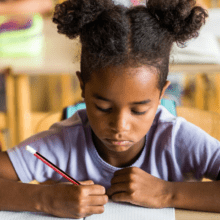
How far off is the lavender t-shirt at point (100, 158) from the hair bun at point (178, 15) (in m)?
0.23

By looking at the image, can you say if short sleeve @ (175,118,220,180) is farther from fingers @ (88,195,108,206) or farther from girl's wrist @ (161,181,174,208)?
fingers @ (88,195,108,206)

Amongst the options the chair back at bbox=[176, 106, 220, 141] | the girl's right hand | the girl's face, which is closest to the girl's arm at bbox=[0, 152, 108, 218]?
the girl's right hand

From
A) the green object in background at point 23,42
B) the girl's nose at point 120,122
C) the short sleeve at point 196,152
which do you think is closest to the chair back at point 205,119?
the short sleeve at point 196,152

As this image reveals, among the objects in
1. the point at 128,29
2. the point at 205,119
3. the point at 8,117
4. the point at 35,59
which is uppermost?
the point at 128,29

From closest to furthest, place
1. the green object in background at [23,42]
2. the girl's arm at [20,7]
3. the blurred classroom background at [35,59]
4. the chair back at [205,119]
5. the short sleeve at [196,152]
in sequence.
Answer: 1. the short sleeve at [196,152]
2. the chair back at [205,119]
3. the blurred classroom background at [35,59]
4. the green object in background at [23,42]
5. the girl's arm at [20,7]

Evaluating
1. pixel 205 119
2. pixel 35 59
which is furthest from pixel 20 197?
pixel 35 59

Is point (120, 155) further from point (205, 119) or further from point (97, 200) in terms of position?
point (205, 119)

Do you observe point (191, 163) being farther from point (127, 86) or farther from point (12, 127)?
point (12, 127)

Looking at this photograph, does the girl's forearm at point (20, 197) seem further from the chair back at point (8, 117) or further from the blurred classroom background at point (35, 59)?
the chair back at point (8, 117)

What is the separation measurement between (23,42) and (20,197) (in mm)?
1102

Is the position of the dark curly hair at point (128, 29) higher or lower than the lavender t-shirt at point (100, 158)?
higher

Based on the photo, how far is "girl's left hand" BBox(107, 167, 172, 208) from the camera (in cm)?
62

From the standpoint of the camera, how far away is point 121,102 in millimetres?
606

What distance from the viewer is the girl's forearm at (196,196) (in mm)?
633
